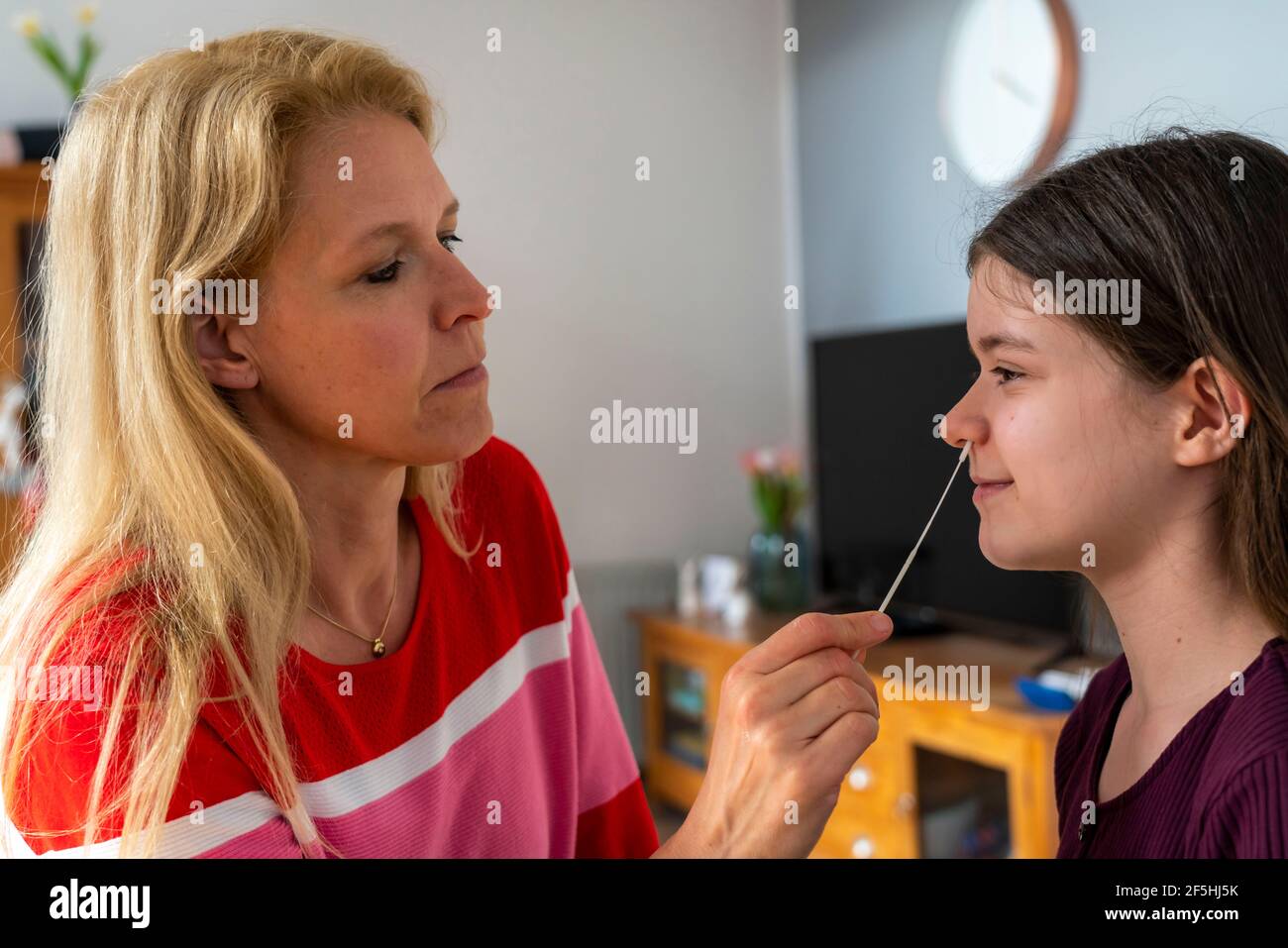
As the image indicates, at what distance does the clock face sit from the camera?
2006 millimetres

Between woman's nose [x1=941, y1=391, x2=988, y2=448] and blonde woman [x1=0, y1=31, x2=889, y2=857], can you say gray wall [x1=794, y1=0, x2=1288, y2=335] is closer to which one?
woman's nose [x1=941, y1=391, x2=988, y2=448]

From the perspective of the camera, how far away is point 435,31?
3.17ft

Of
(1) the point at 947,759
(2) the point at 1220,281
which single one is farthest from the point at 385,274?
(1) the point at 947,759

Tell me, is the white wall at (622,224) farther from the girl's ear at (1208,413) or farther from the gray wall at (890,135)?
the girl's ear at (1208,413)

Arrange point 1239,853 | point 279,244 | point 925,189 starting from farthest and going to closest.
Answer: point 925,189 → point 279,244 → point 1239,853

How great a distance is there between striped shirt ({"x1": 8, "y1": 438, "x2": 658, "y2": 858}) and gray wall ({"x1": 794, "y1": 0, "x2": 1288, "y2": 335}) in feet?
3.92

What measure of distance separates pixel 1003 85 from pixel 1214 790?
181 cm

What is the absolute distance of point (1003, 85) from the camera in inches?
84.0

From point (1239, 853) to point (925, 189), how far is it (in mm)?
1958

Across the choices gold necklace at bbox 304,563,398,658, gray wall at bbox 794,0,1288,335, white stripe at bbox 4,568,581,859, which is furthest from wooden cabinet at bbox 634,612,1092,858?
gold necklace at bbox 304,563,398,658

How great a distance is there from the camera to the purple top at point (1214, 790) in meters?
0.56

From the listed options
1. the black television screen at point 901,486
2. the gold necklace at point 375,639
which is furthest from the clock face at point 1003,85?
the gold necklace at point 375,639
